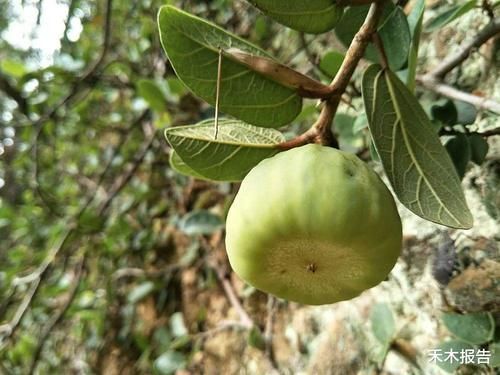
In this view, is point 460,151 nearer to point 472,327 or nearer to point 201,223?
point 472,327

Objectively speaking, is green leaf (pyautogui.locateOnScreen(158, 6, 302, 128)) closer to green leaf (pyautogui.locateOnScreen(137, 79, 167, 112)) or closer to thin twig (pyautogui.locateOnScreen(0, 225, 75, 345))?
green leaf (pyautogui.locateOnScreen(137, 79, 167, 112))

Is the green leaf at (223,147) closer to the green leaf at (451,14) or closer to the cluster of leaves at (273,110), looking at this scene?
the cluster of leaves at (273,110)


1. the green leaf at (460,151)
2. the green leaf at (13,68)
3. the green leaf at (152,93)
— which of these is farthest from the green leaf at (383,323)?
the green leaf at (13,68)

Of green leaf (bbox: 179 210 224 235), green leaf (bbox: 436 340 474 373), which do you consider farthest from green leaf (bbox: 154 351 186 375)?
green leaf (bbox: 436 340 474 373)

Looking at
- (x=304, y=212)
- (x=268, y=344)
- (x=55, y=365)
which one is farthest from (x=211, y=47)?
(x=55, y=365)

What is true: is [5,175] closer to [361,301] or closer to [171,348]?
[171,348]

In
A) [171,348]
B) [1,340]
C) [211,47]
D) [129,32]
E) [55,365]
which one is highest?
[211,47]
